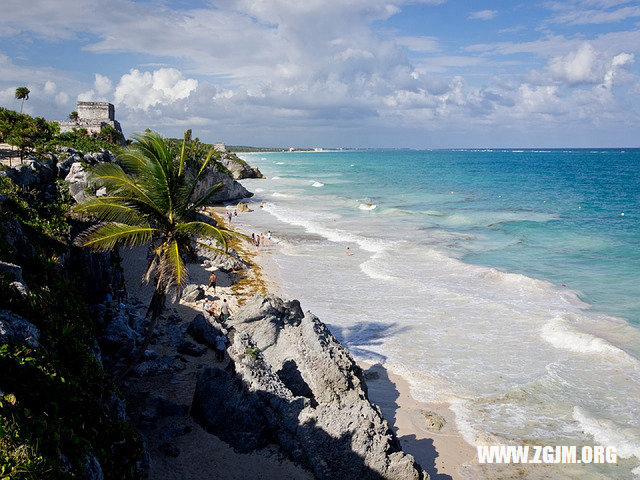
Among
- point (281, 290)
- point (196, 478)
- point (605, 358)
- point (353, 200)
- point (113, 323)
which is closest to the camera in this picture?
point (196, 478)

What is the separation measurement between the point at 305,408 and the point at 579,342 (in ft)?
40.6

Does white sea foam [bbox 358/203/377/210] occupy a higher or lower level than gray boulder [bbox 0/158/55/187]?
lower

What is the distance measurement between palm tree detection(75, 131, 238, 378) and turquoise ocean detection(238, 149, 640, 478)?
854 centimetres

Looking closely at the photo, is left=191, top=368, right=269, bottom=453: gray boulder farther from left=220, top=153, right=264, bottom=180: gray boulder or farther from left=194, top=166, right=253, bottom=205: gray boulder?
left=220, top=153, right=264, bottom=180: gray boulder

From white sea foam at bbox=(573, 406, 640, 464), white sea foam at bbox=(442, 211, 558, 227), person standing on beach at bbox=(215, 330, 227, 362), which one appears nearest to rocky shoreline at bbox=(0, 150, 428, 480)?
person standing on beach at bbox=(215, 330, 227, 362)

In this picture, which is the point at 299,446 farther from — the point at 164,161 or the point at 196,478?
the point at 164,161

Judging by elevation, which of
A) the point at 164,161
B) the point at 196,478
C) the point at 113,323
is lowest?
the point at 196,478

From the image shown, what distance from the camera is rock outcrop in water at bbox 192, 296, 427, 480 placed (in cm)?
993

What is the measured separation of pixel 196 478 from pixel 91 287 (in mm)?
7790

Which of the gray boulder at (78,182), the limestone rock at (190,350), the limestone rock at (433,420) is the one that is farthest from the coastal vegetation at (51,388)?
the limestone rock at (433,420)

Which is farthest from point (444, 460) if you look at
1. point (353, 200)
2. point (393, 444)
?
point (353, 200)

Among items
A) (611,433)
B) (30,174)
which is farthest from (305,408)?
(30,174)

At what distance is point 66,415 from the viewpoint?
579 centimetres

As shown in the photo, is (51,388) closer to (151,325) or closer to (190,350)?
(151,325)
